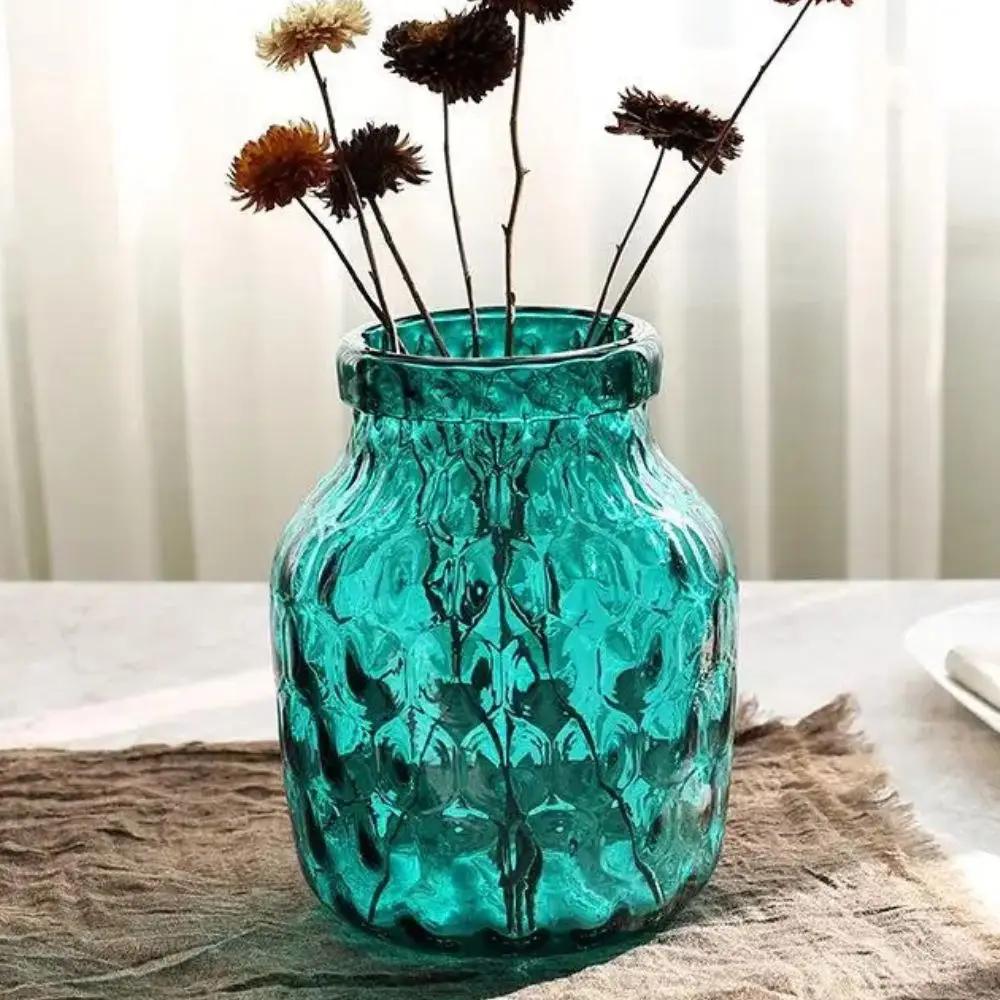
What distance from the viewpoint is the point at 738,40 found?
5.42ft

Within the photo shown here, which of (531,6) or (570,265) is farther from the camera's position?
(570,265)

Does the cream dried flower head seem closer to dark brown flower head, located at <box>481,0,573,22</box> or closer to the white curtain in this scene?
dark brown flower head, located at <box>481,0,573,22</box>

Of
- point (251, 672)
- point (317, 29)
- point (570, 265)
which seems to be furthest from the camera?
point (570, 265)

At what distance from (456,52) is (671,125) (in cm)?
8

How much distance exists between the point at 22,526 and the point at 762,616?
0.99 metres

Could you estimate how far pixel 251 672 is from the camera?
101 centimetres

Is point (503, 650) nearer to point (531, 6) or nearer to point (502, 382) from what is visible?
point (502, 382)

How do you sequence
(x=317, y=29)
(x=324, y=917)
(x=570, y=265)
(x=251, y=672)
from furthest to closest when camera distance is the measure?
(x=570, y=265) → (x=251, y=672) → (x=324, y=917) → (x=317, y=29)

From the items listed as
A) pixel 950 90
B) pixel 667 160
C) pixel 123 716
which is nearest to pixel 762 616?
pixel 123 716

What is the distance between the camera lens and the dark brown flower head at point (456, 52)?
619 mm

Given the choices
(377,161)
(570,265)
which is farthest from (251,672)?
(570,265)

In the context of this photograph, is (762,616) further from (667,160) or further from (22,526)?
(22,526)

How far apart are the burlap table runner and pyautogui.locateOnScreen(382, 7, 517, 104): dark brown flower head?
307 millimetres

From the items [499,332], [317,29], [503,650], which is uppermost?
[317,29]
